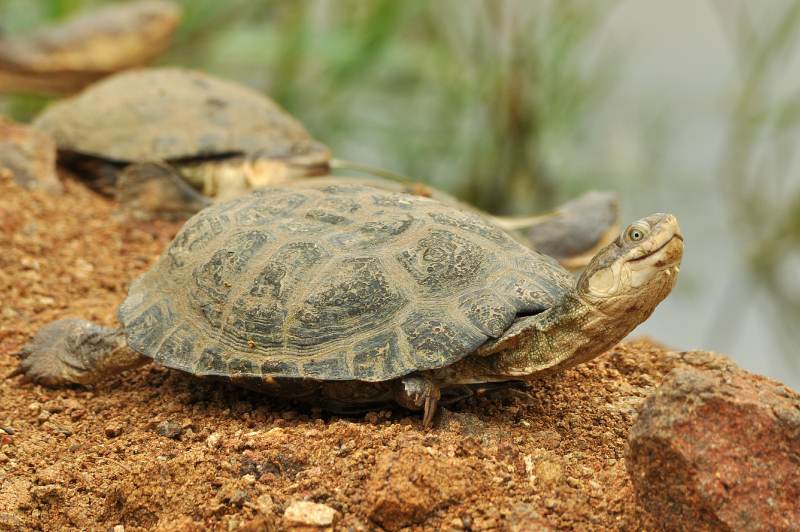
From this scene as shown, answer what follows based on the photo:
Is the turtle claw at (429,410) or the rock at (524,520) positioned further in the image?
the turtle claw at (429,410)

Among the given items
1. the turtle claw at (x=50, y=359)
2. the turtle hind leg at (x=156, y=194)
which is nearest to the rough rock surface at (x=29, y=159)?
the turtle hind leg at (x=156, y=194)

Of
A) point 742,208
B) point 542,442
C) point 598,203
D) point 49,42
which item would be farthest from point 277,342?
point 742,208

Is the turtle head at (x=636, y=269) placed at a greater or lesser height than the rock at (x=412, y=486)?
greater

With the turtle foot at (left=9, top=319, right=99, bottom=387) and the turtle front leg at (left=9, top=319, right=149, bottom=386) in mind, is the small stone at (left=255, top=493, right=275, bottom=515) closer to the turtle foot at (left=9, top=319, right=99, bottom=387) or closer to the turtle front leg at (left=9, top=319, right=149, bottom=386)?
the turtle front leg at (left=9, top=319, right=149, bottom=386)

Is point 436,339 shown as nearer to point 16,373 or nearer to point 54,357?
point 54,357

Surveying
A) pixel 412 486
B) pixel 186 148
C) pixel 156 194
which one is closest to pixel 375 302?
pixel 412 486

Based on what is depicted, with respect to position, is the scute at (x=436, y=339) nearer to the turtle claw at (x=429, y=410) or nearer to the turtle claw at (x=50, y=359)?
the turtle claw at (x=429, y=410)

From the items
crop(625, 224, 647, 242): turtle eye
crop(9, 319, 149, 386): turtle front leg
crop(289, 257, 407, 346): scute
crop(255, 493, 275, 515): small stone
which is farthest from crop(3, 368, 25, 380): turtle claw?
crop(625, 224, 647, 242): turtle eye

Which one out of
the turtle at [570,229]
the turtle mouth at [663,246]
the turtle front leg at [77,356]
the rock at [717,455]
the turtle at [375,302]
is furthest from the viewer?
the turtle at [570,229]

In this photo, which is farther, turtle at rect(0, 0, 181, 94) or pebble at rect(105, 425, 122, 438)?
turtle at rect(0, 0, 181, 94)
